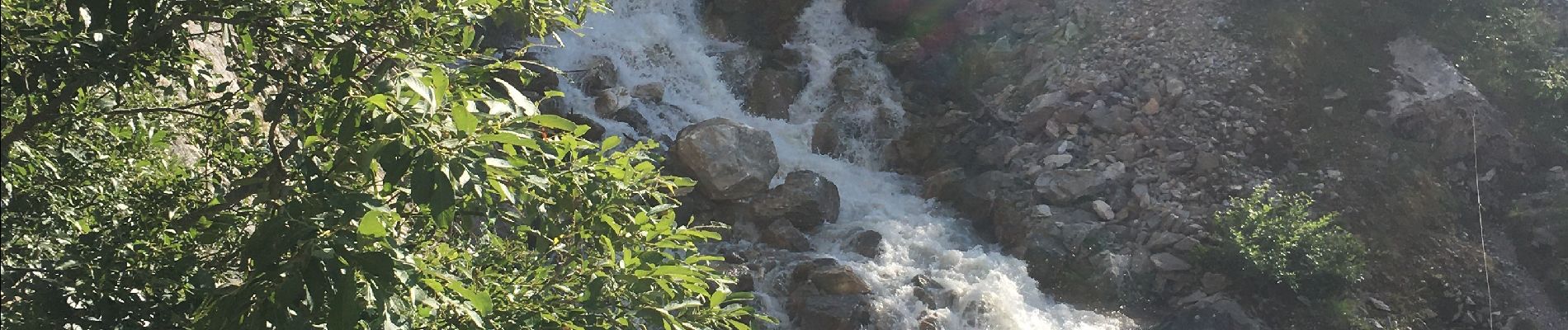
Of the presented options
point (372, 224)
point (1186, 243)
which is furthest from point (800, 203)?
point (372, 224)

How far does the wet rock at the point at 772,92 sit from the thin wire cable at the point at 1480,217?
8.13m

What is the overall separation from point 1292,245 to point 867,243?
421cm

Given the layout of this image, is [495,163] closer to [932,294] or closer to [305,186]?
[305,186]

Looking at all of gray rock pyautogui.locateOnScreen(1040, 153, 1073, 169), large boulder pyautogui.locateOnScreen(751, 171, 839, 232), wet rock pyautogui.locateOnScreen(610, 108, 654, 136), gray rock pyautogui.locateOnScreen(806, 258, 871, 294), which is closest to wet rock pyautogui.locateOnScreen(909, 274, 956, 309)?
gray rock pyautogui.locateOnScreen(806, 258, 871, 294)

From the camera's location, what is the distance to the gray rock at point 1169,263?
36.6ft

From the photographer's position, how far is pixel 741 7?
16.7m

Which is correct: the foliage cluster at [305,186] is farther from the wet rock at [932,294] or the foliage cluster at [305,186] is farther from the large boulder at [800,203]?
the large boulder at [800,203]

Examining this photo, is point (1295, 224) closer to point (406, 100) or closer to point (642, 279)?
point (642, 279)

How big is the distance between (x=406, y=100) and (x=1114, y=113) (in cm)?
1213

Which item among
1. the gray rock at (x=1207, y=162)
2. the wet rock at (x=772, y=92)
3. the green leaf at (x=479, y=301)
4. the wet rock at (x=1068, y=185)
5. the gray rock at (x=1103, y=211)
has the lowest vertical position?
the gray rock at (x=1103, y=211)

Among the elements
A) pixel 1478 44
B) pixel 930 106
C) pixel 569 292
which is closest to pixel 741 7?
pixel 930 106

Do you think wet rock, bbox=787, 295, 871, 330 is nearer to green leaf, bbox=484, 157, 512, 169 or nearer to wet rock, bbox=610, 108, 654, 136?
wet rock, bbox=610, 108, 654, 136

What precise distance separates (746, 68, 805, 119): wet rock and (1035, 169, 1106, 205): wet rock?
378 cm

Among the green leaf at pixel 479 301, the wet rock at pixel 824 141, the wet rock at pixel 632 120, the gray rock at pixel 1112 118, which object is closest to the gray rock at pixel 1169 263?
the gray rock at pixel 1112 118
